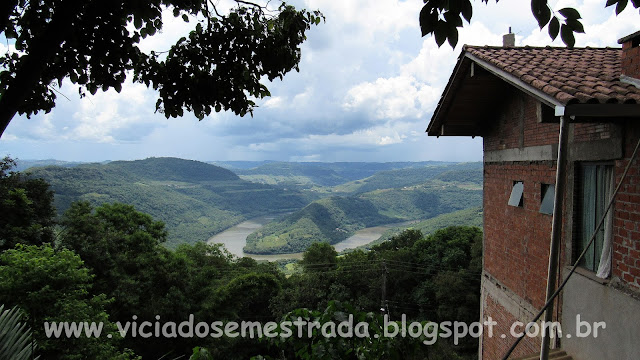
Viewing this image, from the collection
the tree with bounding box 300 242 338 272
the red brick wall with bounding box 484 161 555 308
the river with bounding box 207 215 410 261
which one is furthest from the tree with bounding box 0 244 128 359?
the river with bounding box 207 215 410 261

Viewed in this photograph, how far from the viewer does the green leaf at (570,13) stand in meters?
1.56

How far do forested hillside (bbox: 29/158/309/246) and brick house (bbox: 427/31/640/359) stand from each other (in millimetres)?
40978

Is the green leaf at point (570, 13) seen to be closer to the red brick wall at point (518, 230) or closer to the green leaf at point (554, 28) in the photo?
the green leaf at point (554, 28)

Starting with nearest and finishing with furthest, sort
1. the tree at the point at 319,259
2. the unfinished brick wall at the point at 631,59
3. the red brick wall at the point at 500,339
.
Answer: the unfinished brick wall at the point at 631,59 < the red brick wall at the point at 500,339 < the tree at the point at 319,259

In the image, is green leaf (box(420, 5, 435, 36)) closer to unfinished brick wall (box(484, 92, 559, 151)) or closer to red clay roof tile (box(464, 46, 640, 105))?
red clay roof tile (box(464, 46, 640, 105))

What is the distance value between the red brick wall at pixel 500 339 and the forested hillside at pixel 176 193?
40.9 m

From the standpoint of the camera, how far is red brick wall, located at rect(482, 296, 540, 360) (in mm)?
5083

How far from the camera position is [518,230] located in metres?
5.31

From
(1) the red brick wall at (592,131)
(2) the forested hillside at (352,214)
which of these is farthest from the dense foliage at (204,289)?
(2) the forested hillside at (352,214)

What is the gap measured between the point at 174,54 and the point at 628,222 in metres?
4.06

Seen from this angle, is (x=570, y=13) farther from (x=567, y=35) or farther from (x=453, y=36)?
(x=453, y=36)

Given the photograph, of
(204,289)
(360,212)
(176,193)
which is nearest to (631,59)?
(204,289)

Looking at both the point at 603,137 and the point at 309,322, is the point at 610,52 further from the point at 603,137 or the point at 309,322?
the point at 309,322

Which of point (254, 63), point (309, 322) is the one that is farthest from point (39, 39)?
point (309, 322)
